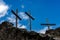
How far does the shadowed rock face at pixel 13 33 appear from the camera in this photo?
33.3 metres

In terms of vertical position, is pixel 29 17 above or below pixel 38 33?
above

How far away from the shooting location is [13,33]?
3394 cm

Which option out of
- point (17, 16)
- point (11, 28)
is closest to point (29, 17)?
point (17, 16)

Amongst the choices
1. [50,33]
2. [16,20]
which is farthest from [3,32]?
[50,33]

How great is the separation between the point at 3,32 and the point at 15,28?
59.6 inches

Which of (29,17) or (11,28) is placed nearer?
(11,28)

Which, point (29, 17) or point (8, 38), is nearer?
point (8, 38)

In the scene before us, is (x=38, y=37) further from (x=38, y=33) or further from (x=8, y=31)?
(x=8, y=31)

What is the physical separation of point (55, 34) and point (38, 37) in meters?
Result: 1.98

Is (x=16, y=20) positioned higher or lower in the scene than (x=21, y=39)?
higher

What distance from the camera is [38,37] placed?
3278cm

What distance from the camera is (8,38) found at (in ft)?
111

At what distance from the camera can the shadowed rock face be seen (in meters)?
33.3

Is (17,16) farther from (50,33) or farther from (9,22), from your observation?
(50,33)
